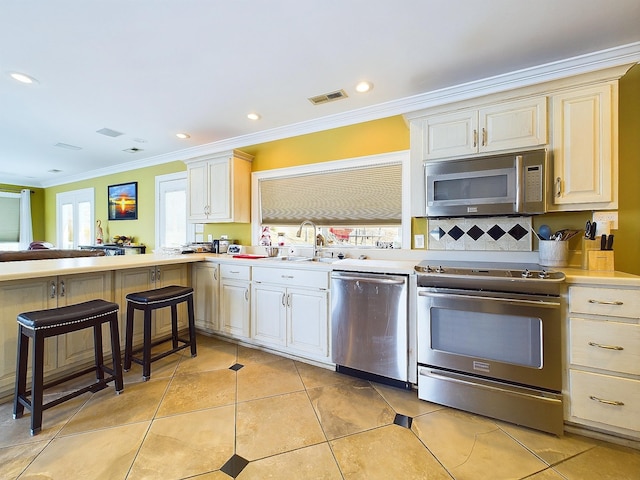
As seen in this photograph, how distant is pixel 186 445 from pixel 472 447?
1.63m

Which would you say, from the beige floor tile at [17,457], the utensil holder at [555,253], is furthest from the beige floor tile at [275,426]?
the utensil holder at [555,253]

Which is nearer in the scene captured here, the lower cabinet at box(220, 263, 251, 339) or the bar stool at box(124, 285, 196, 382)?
the bar stool at box(124, 285, 196, 382)

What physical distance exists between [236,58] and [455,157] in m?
1.88

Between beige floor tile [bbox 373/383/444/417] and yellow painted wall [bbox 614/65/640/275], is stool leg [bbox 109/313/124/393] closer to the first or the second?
beige floor tile [bbox 373/383/444/417]

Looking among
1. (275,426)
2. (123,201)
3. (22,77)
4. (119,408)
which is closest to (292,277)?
(275,426)

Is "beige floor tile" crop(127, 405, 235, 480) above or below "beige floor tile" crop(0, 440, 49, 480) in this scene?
below

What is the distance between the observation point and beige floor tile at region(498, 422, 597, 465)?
4.96 ft

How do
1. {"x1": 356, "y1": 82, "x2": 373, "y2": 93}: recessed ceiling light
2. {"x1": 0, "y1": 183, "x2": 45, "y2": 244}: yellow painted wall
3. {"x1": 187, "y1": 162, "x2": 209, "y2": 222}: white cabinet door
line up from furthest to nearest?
{"x1": 0, "y1": 183, "x2": 45, "y2": 244}: yellow painted wall → {"x1": 187, "y1": 162, "x2": 209, "y2": 222}: white cabinet door → {"x1": 356, "y1": 82, "x2": 373, "y2": 93}: recessed ceiling light

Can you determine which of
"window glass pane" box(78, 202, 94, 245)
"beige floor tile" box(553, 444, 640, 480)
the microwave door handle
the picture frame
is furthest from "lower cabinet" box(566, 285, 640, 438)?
"window glass pane" box(78, 202, 94, 245)

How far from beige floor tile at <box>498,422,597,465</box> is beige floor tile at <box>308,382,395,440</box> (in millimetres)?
749

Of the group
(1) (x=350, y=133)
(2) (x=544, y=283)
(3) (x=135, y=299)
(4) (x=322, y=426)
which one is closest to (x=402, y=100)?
(1) (x=350, y=133)

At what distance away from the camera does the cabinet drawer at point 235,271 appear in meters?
2.86

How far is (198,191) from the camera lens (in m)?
3.77

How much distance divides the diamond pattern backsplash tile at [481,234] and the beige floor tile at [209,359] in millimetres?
2242
